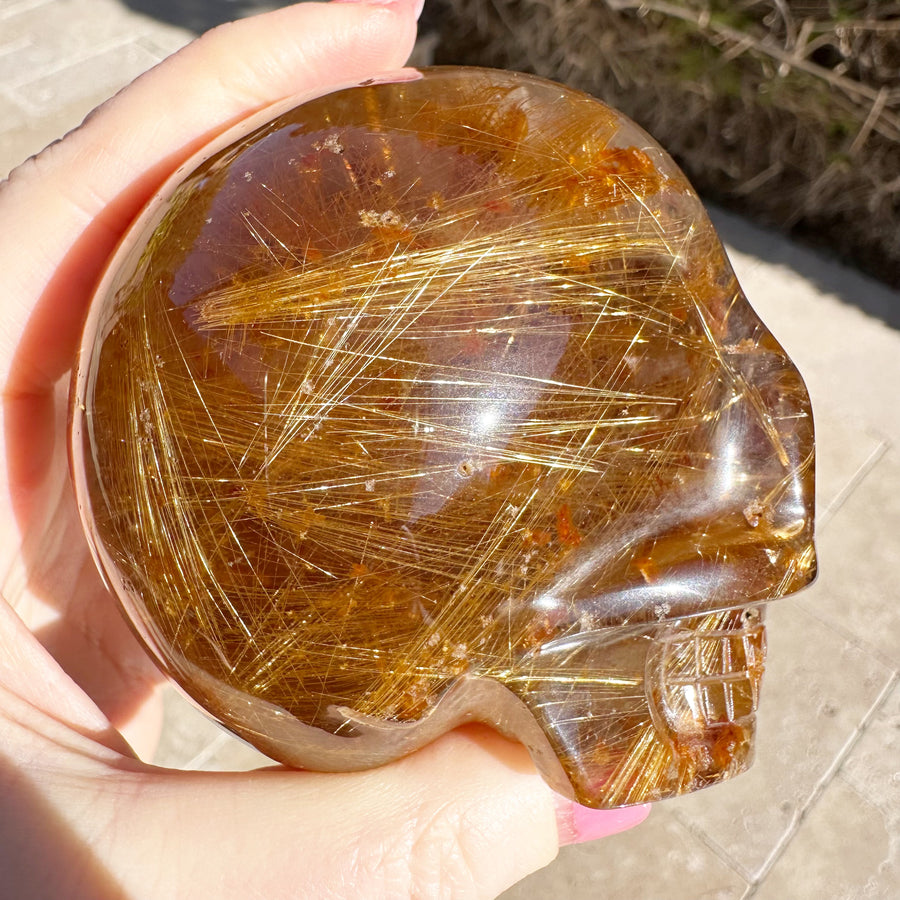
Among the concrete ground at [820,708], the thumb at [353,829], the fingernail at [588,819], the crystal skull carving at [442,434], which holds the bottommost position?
the concrete ground at [820,708]

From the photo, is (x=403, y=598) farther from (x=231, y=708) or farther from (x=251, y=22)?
(x=251, y=22)

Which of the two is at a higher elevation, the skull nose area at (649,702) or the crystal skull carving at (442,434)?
the crystal skull carving at (442,434)

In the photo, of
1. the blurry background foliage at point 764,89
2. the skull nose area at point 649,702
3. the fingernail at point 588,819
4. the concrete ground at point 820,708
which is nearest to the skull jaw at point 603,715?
the skull nose area at point 649,702

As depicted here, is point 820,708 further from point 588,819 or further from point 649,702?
point 649,702

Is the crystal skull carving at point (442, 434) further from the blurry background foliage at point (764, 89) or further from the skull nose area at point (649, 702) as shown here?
the blurry background foliage at point (764, 89)

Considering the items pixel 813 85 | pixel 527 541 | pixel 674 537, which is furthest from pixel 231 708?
pixel 813 85

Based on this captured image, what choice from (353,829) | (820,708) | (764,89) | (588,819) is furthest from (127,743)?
(764,89)

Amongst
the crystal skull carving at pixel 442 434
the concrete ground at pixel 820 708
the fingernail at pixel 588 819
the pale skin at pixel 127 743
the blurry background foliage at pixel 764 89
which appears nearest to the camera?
the crystal skull carving at pixel 442 434

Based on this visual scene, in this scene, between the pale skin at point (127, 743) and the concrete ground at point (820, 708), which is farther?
the concrete ground at point (820, 708)

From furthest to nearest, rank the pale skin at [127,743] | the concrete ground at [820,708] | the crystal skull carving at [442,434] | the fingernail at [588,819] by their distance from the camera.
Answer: the concrete ground at [820,708]
the fingernail at [588,819]
the pale skin at [127,743]
the crystal skull carving at [442,434]
